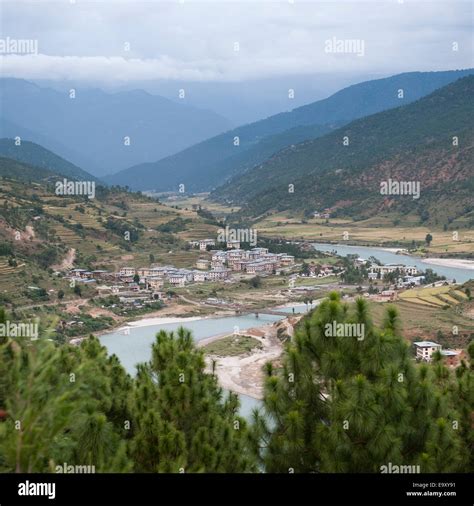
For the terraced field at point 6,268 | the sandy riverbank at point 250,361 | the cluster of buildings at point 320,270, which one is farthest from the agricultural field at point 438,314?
the terraced field at point 6,268

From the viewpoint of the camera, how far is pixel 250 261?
38.0 meters

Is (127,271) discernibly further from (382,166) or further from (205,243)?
(382,166)

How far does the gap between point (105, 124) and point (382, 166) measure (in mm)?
124600

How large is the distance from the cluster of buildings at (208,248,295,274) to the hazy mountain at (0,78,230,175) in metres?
115

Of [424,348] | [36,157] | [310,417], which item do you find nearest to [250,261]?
[424,348]

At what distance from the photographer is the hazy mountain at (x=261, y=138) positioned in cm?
12225

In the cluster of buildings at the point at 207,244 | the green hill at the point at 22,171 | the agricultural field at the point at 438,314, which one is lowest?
the agricultural field at the point at 438,314

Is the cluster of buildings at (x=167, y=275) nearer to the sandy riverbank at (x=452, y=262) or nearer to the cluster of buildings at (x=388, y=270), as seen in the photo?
the cluster of buildings at (x=388, y=270)

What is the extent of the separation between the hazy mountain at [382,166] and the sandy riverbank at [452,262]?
1319cm

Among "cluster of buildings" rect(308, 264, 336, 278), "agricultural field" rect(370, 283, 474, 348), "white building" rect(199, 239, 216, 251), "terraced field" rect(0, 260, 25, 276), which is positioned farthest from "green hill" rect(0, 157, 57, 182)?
"agricultural field" rect(370, 283, 474, 348)

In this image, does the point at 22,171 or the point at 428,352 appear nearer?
the point at 428,352

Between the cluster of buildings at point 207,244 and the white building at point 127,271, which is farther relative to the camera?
the cluster of buildings at point 207,244
